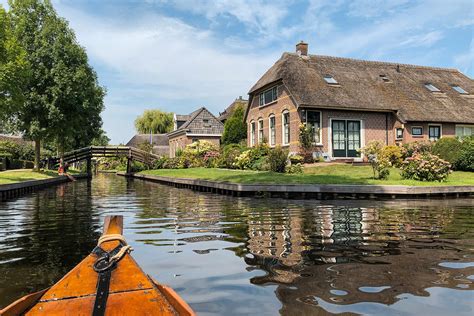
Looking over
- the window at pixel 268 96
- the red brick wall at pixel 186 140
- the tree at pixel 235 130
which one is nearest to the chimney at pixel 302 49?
the window at pixel 268 96

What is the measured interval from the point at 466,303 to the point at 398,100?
84.7 feet

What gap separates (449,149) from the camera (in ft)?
69.3

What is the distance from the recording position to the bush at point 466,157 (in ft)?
67.2

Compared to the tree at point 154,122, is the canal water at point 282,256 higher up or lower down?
lower down

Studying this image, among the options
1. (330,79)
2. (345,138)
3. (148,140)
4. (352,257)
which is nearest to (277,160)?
(345,138)

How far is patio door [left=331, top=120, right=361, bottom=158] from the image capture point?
86.8 ft

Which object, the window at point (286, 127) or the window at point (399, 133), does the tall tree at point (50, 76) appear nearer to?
the window at point (286, 127)

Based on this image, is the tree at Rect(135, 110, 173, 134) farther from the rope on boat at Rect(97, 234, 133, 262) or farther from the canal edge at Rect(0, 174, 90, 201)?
the rope on boat at Rect(97, 234, 133, 262)

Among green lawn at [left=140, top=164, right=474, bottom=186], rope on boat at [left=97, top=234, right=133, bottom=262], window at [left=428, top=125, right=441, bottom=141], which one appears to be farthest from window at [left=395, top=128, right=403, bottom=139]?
rope on boat at [left=97, top=234, right=133, bottom=262]

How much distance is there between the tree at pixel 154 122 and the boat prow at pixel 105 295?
2968 inches

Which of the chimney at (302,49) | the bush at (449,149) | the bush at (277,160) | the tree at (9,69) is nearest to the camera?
the tree at (9,69)

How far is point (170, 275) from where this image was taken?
17.0 ft

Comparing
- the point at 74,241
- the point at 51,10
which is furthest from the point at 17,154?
the point at 74,241

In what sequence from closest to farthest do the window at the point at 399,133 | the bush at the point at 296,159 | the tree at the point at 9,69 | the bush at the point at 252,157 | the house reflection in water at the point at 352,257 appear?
the house reflection in water at the point at 352,257 → the tree at the point at 9,69 → the bush at the point at 296,159 → the bush at the point at 252,157 → the window at the point at 399,133
